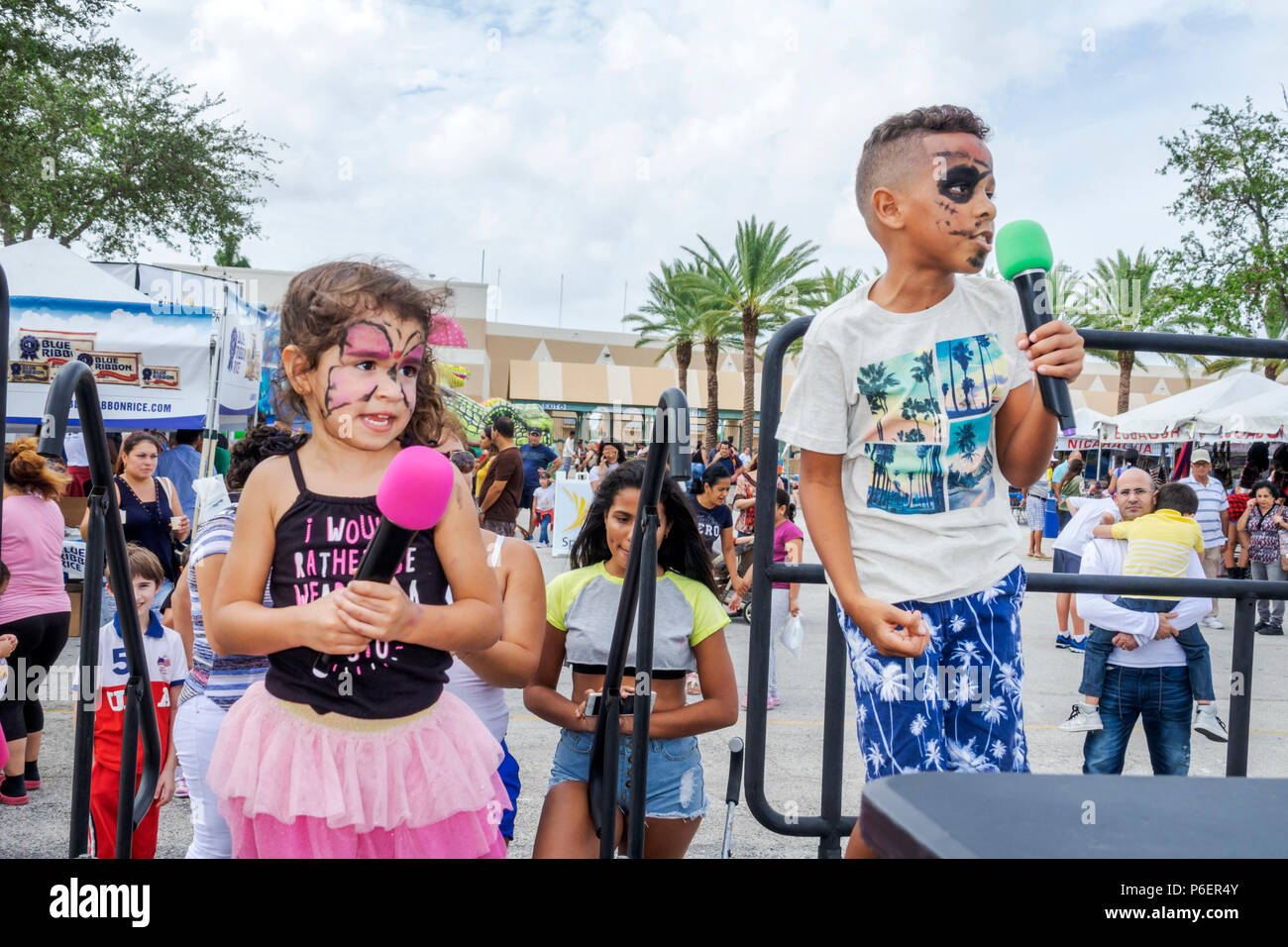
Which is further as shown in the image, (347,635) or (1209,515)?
(1209,515)

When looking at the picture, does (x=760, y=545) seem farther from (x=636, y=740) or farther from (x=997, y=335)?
(x=997, y=335)

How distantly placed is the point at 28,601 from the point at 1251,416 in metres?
15.2

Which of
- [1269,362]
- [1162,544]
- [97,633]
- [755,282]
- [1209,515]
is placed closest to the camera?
[97,633]

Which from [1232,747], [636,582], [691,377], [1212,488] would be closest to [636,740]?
[636,582]

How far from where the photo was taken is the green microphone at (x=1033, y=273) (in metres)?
1.63

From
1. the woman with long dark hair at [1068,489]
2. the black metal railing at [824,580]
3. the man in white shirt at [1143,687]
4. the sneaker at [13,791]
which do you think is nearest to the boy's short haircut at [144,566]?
the sneaker at [13,791]

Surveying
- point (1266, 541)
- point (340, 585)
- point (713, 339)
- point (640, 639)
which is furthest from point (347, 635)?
point (713, 339)

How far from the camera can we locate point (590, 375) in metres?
45.0

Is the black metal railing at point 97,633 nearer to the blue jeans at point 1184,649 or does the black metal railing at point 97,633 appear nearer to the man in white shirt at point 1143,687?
the man in white shirt at point 1143,687

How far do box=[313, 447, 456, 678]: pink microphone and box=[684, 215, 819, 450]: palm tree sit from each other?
28.0 metres

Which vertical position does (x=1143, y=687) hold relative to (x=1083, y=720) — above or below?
above

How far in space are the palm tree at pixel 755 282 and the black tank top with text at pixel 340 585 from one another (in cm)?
2766

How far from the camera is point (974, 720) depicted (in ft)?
6.04

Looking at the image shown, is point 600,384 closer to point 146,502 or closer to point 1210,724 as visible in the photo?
Answer: point 146,502
